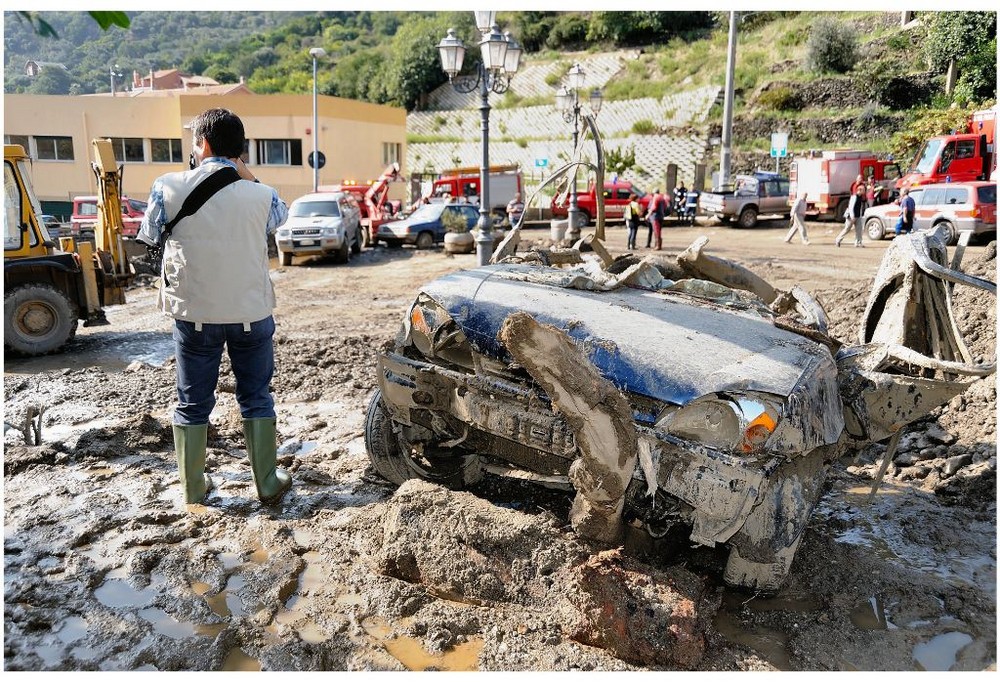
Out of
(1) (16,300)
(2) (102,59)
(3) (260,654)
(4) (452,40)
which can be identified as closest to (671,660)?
(3) (260,654)

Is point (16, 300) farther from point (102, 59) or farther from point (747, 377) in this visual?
point (102, 59)

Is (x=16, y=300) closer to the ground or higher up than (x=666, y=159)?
closer to the ground

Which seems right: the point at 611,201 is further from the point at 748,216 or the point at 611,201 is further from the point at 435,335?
the point at 435,335

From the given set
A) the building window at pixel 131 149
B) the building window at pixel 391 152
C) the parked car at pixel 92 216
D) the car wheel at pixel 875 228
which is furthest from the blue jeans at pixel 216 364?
the building window at pixel 391 152

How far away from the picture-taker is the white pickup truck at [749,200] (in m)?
24.2

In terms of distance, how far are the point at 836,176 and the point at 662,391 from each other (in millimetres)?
23592

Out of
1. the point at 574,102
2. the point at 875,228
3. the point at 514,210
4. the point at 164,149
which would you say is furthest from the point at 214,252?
the point at 164,149

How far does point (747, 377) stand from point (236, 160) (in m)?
2.84

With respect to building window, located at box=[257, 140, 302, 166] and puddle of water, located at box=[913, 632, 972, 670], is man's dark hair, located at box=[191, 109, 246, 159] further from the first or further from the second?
building window, located at box=[257, 140, 302, 166]

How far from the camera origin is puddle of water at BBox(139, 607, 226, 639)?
307 centimetres

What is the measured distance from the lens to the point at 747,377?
123 inches

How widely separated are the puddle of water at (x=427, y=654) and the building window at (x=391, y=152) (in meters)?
37.4

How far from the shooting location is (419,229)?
20.0m

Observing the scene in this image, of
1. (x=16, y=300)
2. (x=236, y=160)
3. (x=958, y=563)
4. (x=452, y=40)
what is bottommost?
(x=958, y=563)
